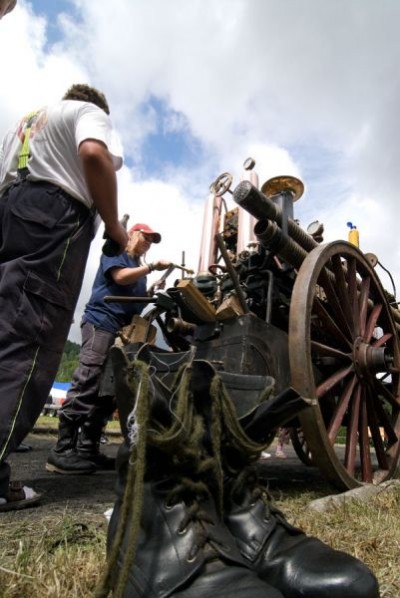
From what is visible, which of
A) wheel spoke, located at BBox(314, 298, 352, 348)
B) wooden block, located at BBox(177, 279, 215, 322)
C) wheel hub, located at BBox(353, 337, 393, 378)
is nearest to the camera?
wooden block, located at BBox(177, 279, 215, 322)

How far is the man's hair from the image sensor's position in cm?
218

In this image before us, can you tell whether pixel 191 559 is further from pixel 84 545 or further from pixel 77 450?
pixel 77 450

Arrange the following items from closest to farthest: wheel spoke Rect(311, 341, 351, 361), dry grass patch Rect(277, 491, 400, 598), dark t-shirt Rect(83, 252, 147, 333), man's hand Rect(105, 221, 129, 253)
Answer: dry grass patch Rect(277, 491, 400, 598), man's hand Rect(105, 221, 129, 253), wheel spoke Rect(311, 341, 351, 361), dark t-shirt Rect(83, 252, 147, 333)

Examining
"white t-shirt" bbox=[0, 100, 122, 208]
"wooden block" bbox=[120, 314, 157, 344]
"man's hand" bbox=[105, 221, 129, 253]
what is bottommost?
"wooden block" bbox=[120, 314, 157, 344]

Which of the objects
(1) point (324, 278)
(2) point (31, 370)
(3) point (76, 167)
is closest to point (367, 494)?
(1) point (324, 278)

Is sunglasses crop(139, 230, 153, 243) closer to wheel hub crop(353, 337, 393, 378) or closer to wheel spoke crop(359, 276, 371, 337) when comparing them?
wheel spoke crop(359, 276, 371, 337)

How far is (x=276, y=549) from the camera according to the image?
979 mm

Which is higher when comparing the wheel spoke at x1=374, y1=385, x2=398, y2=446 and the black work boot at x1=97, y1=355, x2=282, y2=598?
the wheel spoke at x1=374, y1=385, x2=398, y2=446

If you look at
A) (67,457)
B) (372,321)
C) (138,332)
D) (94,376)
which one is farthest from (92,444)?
(372,321)

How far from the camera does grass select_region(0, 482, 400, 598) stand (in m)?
0.96

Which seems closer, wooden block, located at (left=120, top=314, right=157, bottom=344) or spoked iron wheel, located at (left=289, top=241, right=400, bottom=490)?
spoked iron wheel, located at (left=289, top=241, right=400, bottom=490)

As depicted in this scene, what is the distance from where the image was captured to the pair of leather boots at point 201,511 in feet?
2.68

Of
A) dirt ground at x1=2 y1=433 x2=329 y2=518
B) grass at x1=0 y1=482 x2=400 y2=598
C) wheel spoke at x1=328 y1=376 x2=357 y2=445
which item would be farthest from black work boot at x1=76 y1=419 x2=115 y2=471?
wheel spoke at x1=328 y1=376 x2=357 y2=445

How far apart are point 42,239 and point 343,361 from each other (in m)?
1.81
